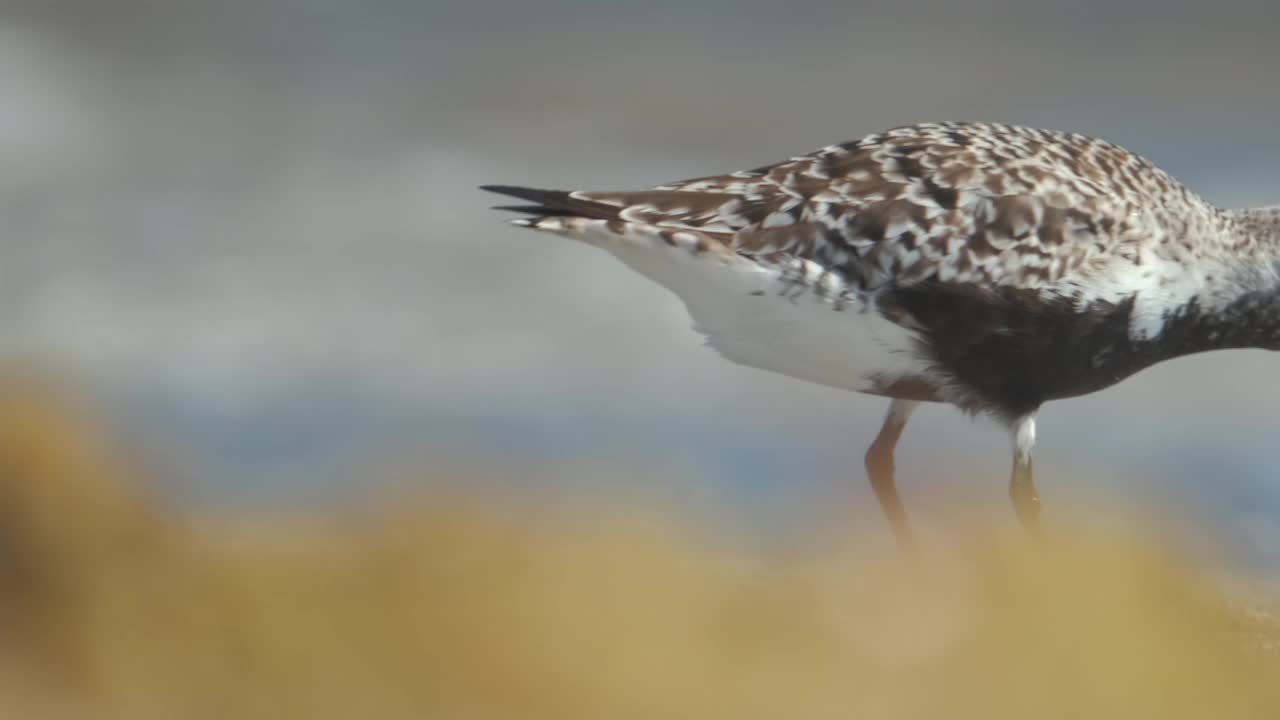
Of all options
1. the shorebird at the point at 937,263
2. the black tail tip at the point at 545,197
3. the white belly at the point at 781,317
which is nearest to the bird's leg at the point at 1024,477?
the shorebird at the point at 937,263

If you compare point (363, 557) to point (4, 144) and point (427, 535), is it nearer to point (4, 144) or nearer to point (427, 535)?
point (427, 535)

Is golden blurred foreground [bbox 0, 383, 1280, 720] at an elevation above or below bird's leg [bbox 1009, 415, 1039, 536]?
below

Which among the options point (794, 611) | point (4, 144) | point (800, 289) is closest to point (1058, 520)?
point (794, 611)

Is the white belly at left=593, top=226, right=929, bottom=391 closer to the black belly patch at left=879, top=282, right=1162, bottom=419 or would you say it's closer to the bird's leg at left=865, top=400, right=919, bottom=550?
the black belly patch at left=879, top=282, right=1162, bottom=419

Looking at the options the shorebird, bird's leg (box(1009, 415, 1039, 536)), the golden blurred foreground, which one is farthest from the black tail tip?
bird's leg (box(1009, 415, 1039, 536))

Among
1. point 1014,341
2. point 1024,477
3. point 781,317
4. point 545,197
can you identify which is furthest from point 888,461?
point 545,197

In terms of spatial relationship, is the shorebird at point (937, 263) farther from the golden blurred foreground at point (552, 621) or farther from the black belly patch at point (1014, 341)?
the golden blurred foreground at point (552, 621)
